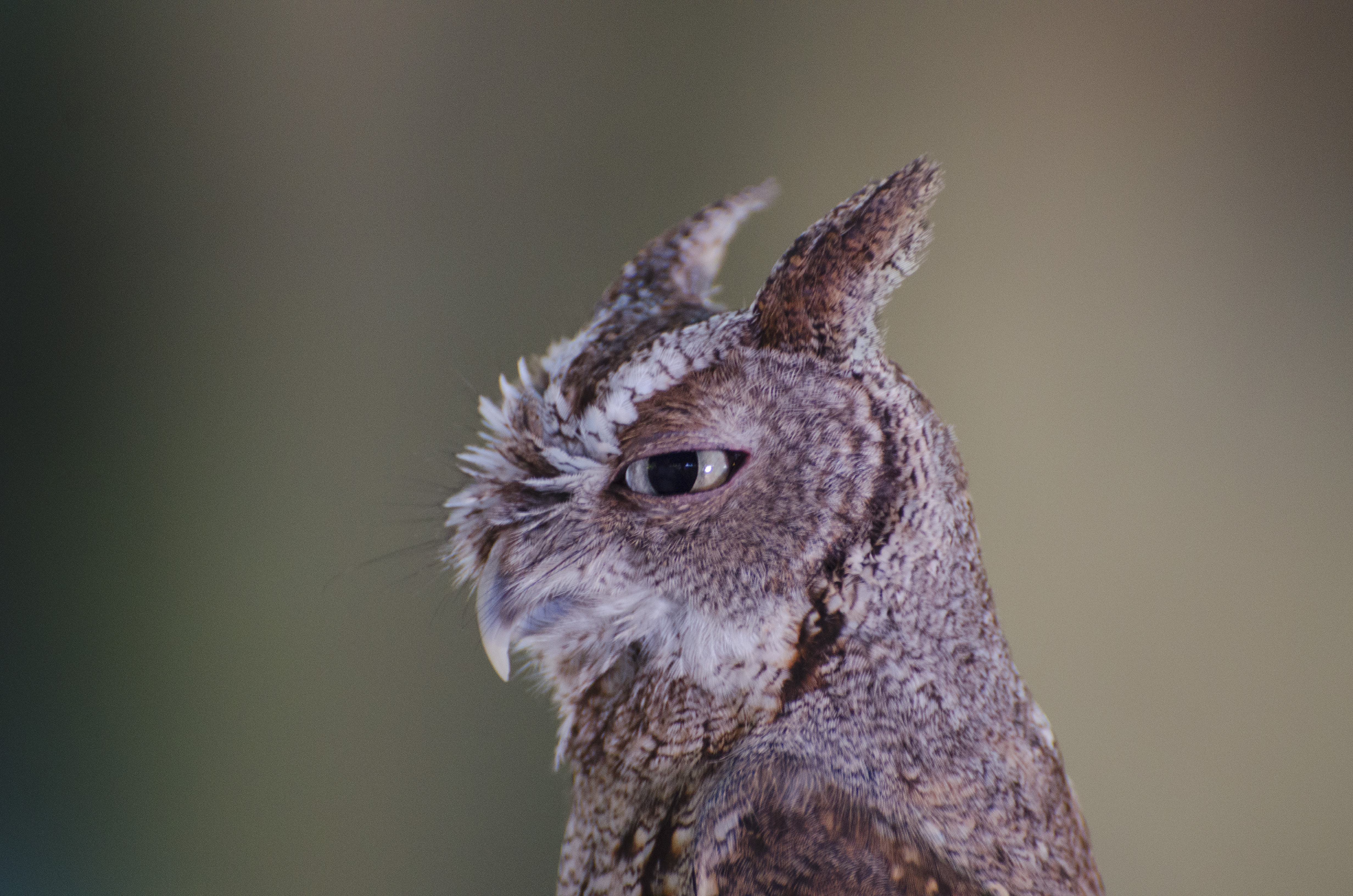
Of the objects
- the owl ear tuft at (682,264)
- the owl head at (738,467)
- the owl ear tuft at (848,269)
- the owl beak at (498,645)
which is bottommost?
the owl beak at (498,645)

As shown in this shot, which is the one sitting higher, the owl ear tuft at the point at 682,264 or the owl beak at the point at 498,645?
the owl ear tuft at the point at 682,264

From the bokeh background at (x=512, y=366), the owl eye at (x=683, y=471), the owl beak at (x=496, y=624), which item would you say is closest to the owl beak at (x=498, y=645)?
the owl beak at (x=496, y=624)

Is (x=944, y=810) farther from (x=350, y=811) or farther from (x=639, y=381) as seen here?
(x=350, y=811)

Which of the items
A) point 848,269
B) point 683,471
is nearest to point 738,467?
point 683,471

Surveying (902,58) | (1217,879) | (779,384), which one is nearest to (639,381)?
(779,384)

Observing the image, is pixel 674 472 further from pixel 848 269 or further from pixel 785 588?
pixel 848 269

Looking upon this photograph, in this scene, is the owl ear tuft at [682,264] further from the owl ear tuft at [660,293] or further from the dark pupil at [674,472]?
the dark pupil at [674,472]

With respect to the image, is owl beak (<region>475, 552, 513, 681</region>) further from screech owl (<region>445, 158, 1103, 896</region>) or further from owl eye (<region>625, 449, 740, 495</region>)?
owl eye (<region>625, 449, 740, 495</region>)
